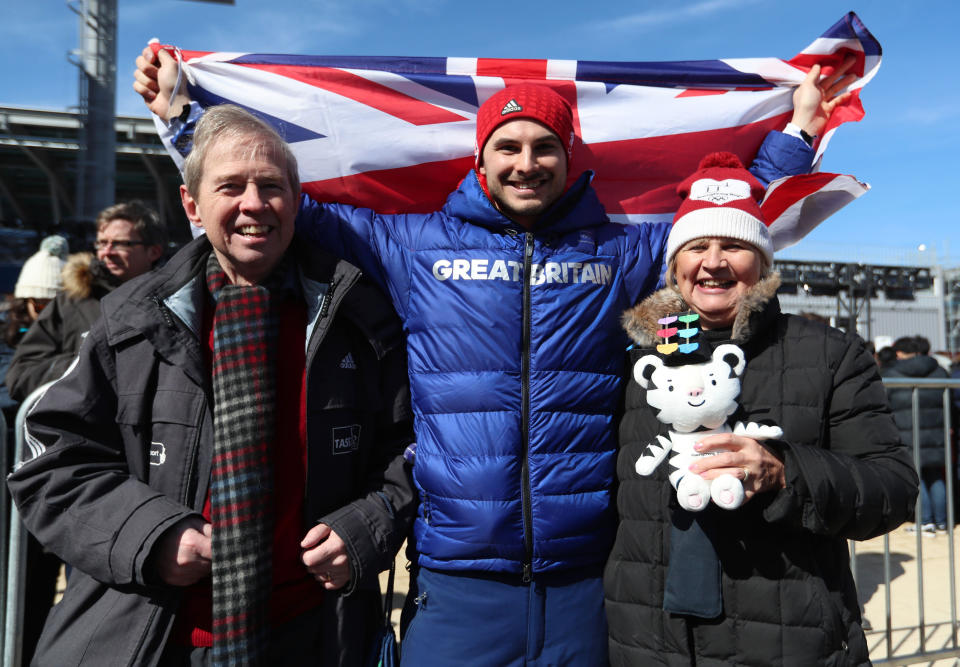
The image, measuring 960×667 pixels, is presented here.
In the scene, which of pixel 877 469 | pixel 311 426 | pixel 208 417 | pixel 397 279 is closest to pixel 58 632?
pixel 208 417

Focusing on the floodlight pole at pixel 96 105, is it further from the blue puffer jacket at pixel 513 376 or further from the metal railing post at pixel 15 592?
the blue puffer jacket at pixel 513 376

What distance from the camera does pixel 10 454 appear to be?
11.3ft

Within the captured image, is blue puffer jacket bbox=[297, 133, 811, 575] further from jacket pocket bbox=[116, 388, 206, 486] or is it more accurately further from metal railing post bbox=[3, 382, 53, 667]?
metal railing post bbox=[3, 382, 53, 667]

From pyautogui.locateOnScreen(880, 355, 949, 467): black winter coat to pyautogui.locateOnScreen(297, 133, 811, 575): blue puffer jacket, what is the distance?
4.03m

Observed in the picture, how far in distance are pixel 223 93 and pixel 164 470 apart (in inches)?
60.0

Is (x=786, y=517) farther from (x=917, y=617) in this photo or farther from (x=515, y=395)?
(x=917, y=617)

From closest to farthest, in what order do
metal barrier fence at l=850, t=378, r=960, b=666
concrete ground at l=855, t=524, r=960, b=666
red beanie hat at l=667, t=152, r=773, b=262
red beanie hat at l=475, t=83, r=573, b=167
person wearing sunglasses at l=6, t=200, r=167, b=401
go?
red beanie hat at l=667, t=152, r=773, b=262
red beanie hat at l=475, t=83, r=573, b=167
person wearing sunglasses at l=6, t=200, r=167, b=401
metal barrier fence at l=850, t=378, r=960, b=666
concrete ground at l=855, t=524, r=960, b=666

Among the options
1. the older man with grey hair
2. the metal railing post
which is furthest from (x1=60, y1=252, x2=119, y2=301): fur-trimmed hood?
the older man with grey hair

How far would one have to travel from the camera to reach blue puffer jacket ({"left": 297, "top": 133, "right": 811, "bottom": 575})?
1999mm

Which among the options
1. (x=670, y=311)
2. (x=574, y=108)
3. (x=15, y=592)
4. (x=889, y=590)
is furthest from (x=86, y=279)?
(x=889, y=590)

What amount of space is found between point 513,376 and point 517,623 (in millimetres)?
722

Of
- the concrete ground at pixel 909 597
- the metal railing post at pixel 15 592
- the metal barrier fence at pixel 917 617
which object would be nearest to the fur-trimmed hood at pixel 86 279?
the metal railing post at pixel 15 592

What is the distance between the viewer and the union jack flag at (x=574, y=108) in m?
2.71

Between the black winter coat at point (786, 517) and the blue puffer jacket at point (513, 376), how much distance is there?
17 cm
